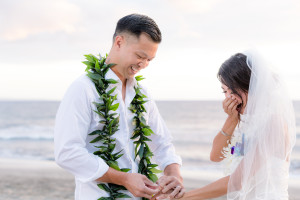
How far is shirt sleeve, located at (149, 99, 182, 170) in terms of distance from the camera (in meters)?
3.10

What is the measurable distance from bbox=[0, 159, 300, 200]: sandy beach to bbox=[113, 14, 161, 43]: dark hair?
5076mm

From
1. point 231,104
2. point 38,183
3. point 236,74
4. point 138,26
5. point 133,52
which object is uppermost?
point 138,26

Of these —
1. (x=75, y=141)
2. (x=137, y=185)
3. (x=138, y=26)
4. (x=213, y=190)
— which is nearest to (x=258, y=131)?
(x=213, y=190)

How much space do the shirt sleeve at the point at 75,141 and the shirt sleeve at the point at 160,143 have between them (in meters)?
0.70

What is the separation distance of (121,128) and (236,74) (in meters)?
0.93

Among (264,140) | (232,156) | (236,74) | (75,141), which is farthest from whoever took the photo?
(232,156)

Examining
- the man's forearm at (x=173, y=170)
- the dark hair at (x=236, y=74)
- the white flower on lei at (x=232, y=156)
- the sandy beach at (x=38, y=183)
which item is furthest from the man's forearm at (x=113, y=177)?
the sandy beach at (x=38, y=183)

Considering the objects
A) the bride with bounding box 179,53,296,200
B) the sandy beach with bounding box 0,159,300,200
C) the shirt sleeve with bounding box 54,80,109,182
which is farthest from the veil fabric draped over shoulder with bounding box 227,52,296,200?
the sandy beach with bounding box 0,159,300,200

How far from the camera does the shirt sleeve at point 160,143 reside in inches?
122

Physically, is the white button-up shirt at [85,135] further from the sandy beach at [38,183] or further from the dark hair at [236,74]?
the sandy beach at [38,183]

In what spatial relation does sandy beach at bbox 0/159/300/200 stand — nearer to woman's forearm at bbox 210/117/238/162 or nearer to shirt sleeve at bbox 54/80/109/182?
woman's forearm at bbox 210/117/238/162

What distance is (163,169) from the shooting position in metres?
3.13

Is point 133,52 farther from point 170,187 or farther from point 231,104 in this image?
point 170,187

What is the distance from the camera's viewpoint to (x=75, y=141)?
2.46 m
